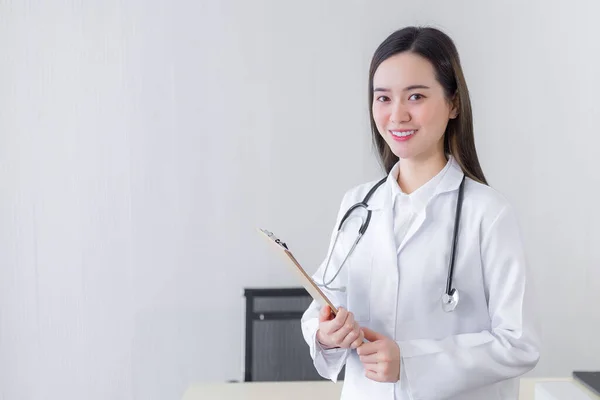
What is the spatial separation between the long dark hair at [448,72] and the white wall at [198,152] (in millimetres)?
1667

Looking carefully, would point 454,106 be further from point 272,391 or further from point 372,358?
point 272,391

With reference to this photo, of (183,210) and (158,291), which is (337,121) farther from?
(158,291)

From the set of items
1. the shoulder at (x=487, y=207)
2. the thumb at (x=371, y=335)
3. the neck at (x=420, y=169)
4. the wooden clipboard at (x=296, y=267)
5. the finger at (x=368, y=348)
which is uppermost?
the neck at (x=420, y=169)

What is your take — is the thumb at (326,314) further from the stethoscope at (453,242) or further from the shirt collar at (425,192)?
the shirt collar at (425,192)

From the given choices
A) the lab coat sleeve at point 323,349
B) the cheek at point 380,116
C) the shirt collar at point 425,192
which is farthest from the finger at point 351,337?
the cheek at point 380,116

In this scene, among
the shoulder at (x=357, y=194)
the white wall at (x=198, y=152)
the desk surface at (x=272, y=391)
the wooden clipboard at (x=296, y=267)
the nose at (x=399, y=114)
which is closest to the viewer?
the wooden clipboard at (x=296, y=267)

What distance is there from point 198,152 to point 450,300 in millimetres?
1944

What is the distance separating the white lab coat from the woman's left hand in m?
0.02

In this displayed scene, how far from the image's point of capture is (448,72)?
128cm

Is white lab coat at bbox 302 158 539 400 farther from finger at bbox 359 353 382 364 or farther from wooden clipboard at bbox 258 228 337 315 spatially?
wooden clipboard at bbox 258 228 337 315

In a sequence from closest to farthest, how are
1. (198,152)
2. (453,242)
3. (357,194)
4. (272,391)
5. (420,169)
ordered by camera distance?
(453,242) < (420,169) < (357,194) < (272,391) < (198,152)

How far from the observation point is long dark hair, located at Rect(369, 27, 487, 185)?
1269mm

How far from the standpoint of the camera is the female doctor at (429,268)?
3.87 ft

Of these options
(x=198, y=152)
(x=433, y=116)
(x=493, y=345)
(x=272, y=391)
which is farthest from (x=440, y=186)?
(x=198, y=152)
